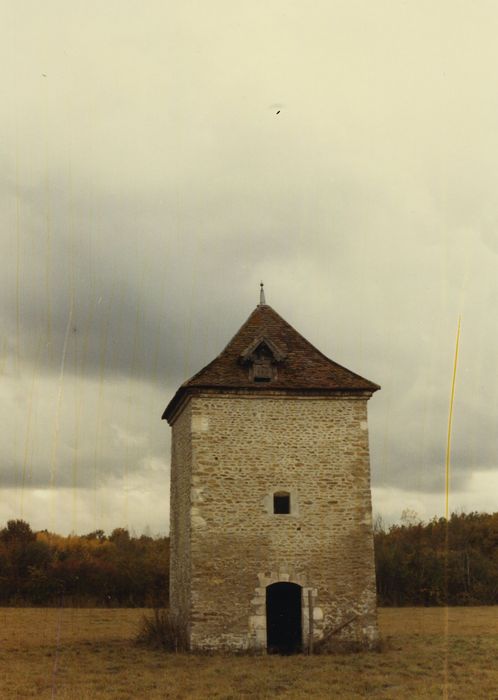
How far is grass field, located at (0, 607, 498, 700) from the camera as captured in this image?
542 inches

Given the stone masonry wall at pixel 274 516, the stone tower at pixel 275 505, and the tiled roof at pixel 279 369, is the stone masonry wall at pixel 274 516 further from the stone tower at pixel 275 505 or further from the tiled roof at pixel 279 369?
the tiled roof at pixel 279 369

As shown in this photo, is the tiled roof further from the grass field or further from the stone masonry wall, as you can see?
the grass field

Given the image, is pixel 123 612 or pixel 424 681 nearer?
pixel 424 681

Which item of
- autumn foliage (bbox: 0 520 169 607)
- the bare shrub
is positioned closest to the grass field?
the bare shrub

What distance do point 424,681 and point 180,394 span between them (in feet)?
31.4

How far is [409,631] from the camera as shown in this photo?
2609 centimetres

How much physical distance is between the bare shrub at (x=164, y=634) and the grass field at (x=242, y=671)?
46 centimetres

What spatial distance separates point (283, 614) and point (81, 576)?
26256 mm

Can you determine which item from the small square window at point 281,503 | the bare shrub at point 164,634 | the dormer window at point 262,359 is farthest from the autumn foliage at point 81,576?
the dormer window at point 262,359

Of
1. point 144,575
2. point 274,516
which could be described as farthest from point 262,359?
point 144,575

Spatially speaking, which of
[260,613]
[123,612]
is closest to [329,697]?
[260,613]

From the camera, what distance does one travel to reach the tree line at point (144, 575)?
1644 inches

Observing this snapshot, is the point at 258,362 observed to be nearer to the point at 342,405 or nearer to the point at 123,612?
the point at 342,405

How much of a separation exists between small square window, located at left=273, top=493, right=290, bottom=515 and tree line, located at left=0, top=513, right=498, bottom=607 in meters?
22.8
